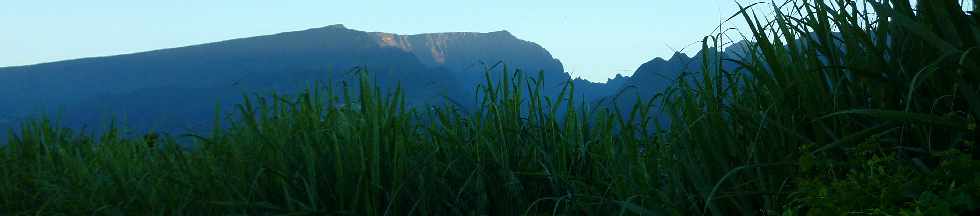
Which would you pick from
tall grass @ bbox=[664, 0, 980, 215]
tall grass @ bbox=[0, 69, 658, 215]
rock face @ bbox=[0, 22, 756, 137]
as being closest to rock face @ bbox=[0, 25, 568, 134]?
rock face @ bbox=[0, 22, 756, 137]

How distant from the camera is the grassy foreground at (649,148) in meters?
1.83

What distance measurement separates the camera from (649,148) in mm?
2410

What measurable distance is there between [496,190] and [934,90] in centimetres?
148

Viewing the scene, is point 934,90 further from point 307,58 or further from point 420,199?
point 307,58

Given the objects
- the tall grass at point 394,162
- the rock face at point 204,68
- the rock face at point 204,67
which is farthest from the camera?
the rock face at point 204,67

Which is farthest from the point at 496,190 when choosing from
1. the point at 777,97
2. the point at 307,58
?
the point at 307,58

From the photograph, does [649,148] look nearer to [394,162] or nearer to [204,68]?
[394,162]

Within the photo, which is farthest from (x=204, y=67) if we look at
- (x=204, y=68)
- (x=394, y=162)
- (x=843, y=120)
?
(x=843, y=120)

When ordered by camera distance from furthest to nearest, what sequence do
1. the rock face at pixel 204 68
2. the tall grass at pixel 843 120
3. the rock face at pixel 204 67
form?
the rock face at pixel 204 67
the rock face at pixel 204 68
the tall grass at pixel 843 120

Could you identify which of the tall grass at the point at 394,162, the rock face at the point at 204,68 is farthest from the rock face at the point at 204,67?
the tall grass at the point at 394,162

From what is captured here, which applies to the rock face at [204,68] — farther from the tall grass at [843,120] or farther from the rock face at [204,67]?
the tall grass at [843,120]

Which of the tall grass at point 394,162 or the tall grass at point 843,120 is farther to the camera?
the tall grass at point 394,162

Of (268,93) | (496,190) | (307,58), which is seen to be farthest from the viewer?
(307,58)

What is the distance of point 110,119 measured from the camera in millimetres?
5359
